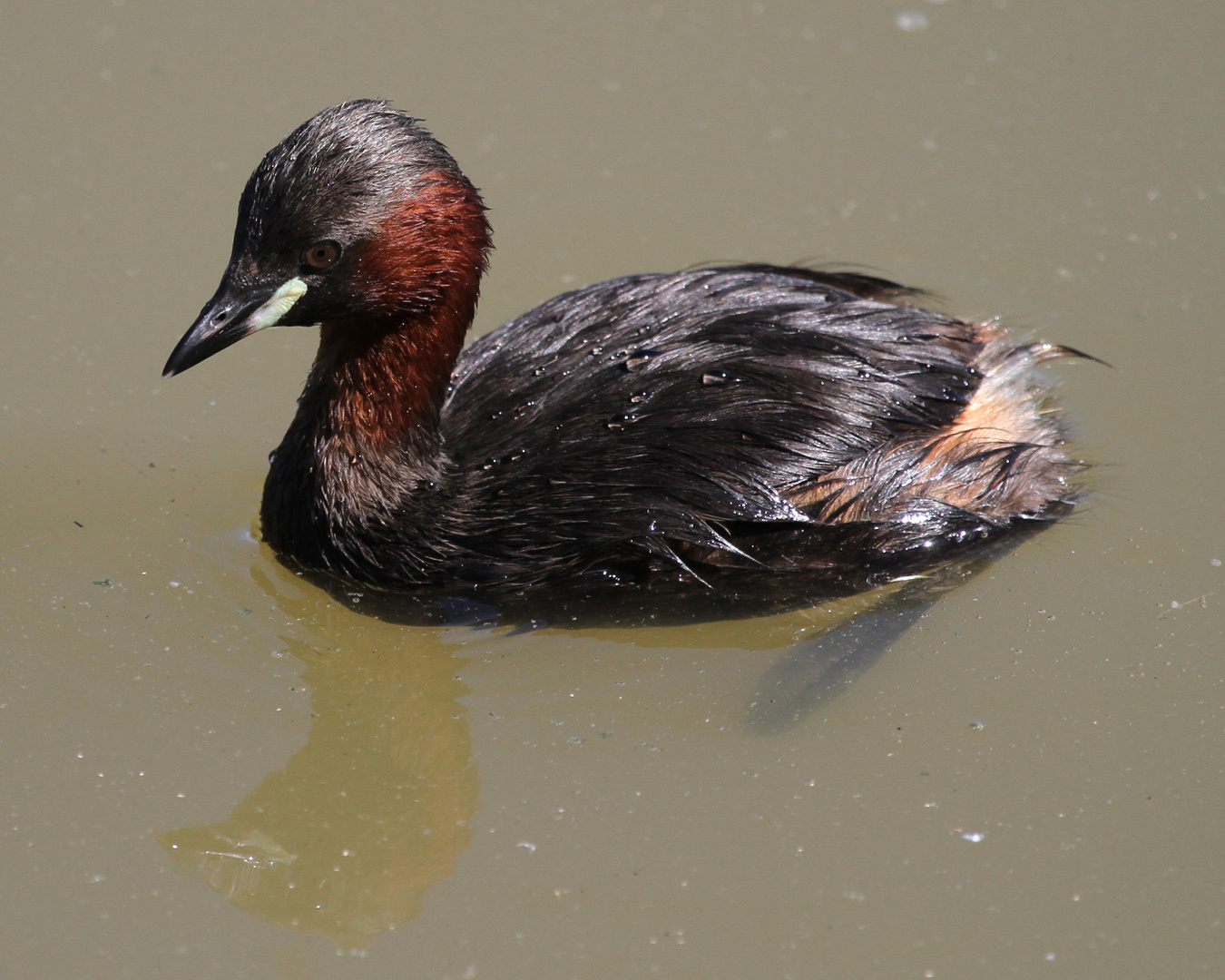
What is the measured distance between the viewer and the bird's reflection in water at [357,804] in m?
3.78

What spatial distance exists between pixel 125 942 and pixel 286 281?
72.9 inches

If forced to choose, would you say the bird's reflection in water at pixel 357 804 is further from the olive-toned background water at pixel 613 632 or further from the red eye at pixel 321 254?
the red eye at pixel 321 254

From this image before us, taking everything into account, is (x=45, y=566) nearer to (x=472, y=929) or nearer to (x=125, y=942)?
(x=125, y=942)

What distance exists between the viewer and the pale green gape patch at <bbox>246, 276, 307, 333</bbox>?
4.37 meters

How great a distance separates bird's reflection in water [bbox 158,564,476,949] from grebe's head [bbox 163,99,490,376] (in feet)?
3.09

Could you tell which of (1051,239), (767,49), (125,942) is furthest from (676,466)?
(767,49)

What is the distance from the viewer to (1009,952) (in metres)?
3.60

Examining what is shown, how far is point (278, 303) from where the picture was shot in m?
4.38

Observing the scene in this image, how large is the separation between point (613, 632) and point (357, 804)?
97 cm

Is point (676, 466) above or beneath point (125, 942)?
above

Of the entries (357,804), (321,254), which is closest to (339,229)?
(321,254)

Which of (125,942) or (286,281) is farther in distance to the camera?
(286,281)

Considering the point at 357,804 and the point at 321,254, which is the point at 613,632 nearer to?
the point at 357,804

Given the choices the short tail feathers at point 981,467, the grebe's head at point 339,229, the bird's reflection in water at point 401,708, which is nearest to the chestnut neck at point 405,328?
the grebe's head at point 339,229
